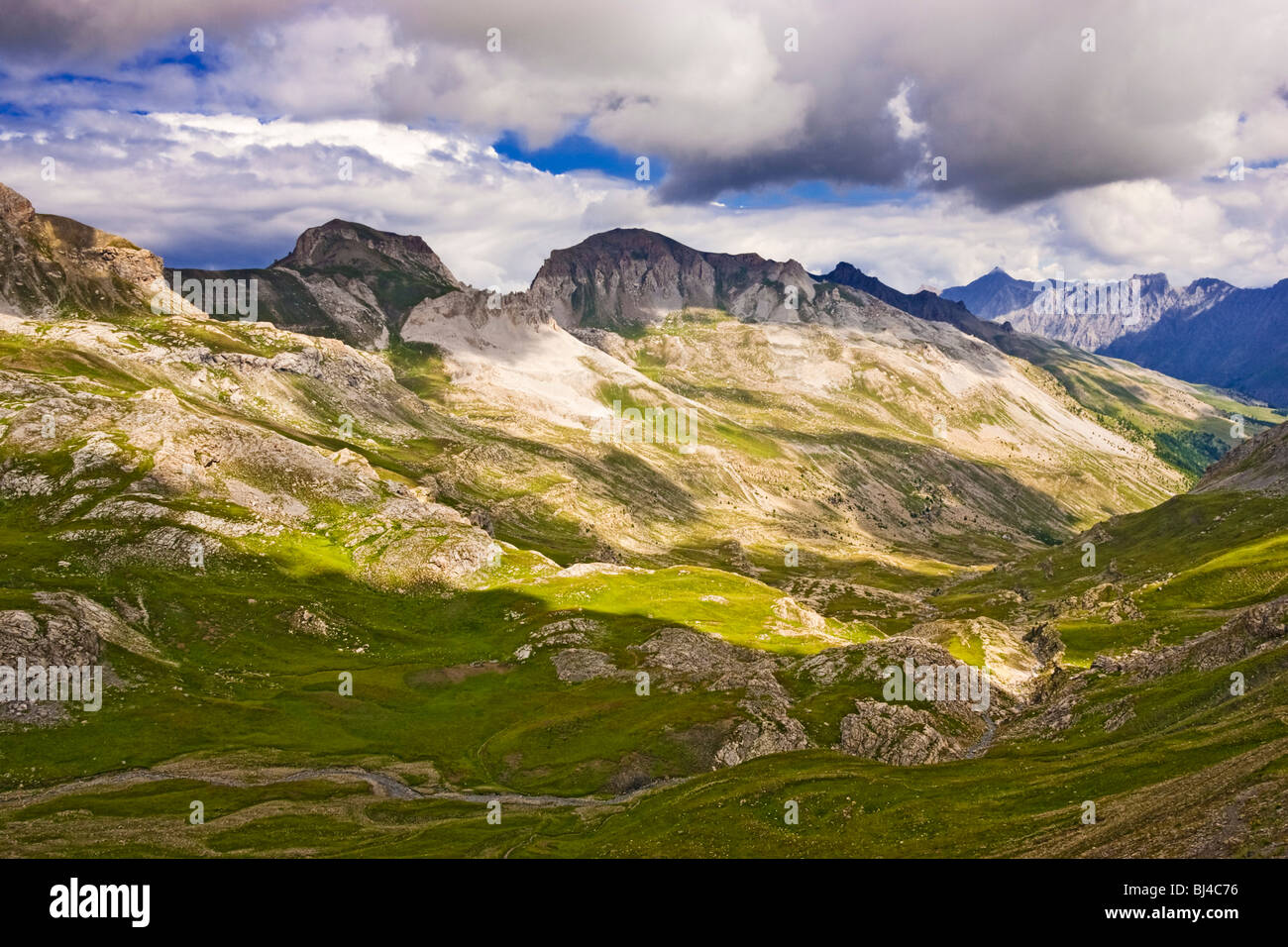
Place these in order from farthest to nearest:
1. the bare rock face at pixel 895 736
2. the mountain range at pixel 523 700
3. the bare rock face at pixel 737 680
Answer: the bare rock face at pixel 737 680
the bare rock face at pixel 895 736
the mountain range at pixel 523 700

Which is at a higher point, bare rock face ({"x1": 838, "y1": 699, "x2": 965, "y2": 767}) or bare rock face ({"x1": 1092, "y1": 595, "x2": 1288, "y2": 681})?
bare rock face ({"x1": 1092, "y1": 595, "x2": 1288, "y2": 681})

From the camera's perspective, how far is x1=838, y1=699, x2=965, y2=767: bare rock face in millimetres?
111188

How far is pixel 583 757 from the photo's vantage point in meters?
113

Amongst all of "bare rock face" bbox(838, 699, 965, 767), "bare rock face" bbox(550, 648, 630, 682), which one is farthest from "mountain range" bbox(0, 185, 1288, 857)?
"bare rock face" bbox(550, 648, 630, 682)

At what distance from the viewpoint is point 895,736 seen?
378 feet

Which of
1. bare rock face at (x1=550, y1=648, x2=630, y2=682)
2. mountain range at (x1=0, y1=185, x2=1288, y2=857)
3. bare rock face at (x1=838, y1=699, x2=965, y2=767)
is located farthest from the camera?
bare rock face at (x1=550, y1=648, x2=630, y2=682)

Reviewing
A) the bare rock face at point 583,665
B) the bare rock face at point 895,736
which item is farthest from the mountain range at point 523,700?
the bare rock face at point 583,665

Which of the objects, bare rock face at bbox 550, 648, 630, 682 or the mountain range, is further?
bare rock face at bbox 550, 648, 630, 682

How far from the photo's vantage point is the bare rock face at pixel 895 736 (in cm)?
11119

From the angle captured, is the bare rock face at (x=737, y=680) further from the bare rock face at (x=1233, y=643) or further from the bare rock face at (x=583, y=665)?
the bare rock face at (x=1233, y=643)

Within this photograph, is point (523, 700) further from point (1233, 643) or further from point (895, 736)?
point (1233, 643)

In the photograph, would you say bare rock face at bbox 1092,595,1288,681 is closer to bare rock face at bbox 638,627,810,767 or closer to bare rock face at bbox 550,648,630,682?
bare rock face at bbox 638,627,810,767
